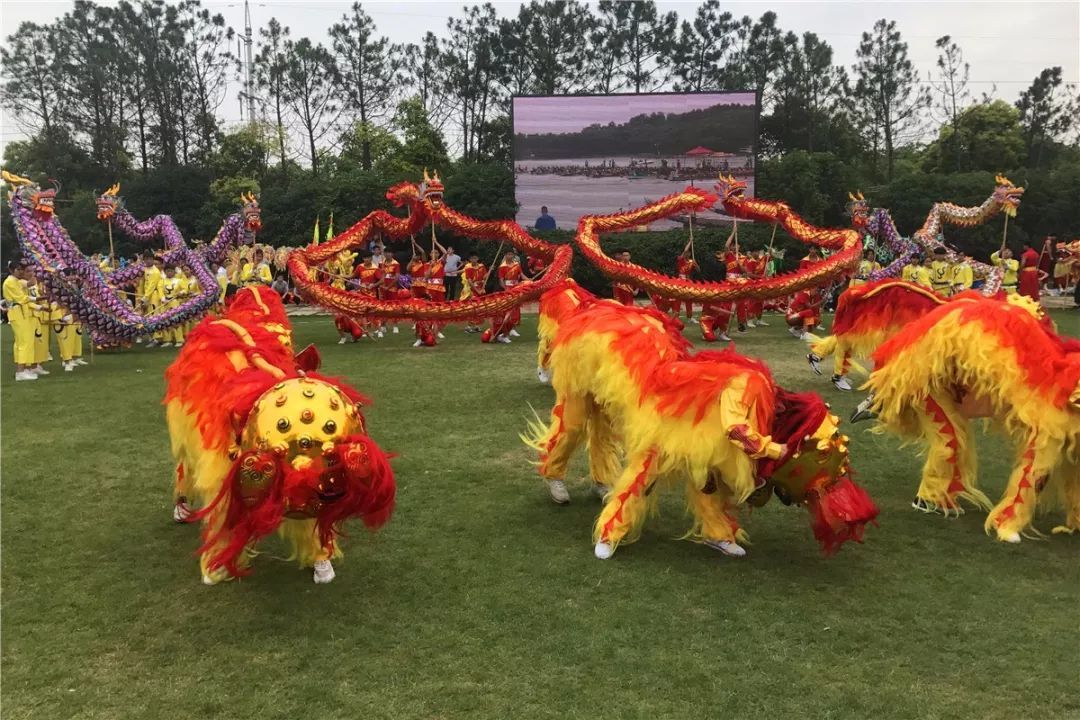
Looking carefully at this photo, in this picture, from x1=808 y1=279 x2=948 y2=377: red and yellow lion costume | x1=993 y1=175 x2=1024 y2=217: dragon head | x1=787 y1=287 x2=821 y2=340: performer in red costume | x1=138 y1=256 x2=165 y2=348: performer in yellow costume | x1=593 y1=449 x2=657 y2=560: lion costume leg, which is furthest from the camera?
x1=138 y1=256 x2=165 y2=348: performer in yellow costume

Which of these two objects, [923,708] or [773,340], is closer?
[923,708]

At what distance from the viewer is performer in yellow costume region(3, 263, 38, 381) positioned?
1042cm

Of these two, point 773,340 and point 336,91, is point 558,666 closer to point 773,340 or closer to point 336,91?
point 773,340

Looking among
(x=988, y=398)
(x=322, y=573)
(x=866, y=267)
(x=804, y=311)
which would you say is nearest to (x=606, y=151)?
(x=866, y=267)

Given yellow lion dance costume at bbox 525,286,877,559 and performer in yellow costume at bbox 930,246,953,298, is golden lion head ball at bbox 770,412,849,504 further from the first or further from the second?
performer in yellow costume at bbox 930,246,953,298

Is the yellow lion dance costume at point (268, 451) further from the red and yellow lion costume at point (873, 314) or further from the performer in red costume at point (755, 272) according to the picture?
the performer in red costume at point (755, 272)

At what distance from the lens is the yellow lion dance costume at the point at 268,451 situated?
10.6ft

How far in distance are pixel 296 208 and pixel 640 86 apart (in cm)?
1582

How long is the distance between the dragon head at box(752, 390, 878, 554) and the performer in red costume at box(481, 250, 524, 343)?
9721mm

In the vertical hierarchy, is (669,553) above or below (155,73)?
below

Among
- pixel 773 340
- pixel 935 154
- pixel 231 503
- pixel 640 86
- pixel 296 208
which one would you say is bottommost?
pixel 773 340

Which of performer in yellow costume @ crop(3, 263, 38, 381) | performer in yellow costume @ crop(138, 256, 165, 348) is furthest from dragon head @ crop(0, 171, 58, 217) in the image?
performer in yellow costume @ crop(138, 256, 165, 348)

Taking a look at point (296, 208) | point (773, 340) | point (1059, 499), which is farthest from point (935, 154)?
point (1059, 499)

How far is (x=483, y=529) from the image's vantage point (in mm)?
4863
